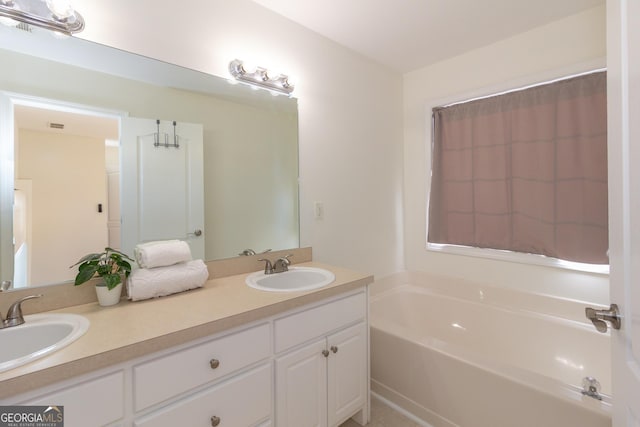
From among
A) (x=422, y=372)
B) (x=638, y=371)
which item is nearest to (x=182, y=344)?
(x=638, y=371)

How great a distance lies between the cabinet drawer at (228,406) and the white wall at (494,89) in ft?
6.15

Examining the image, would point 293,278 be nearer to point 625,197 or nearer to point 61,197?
point 61,197

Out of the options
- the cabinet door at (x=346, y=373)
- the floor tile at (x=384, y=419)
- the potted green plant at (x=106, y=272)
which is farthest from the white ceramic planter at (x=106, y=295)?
the floor tile at (x=384, y=419)

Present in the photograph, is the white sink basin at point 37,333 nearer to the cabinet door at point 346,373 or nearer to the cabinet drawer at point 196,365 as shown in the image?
the cabinet drawer at point 196,365

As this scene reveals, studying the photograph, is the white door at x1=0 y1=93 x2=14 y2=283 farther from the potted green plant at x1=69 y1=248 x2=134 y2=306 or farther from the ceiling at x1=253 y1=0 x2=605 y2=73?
the ceiling at x1=253 y1=0 x2=605 y2=73

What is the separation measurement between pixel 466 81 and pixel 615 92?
1.73 metres

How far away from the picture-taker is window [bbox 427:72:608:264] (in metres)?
1.78

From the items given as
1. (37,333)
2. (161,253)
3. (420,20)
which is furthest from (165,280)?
(420,20)

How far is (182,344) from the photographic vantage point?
94 cm

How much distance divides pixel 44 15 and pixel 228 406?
162cm

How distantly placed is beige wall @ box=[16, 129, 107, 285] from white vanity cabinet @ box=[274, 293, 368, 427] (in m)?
0.89

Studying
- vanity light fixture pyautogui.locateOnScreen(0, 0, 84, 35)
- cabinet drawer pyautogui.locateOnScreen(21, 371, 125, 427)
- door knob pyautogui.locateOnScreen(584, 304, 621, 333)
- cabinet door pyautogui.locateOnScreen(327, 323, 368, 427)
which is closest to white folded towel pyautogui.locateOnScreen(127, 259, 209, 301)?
cabinet drawer pyautogui.locateOnScreen(21, 371, 125, 427)

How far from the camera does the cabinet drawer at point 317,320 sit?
1.22 meters

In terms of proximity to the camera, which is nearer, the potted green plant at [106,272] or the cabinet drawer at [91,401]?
the cabinet drawer at [91,401]
